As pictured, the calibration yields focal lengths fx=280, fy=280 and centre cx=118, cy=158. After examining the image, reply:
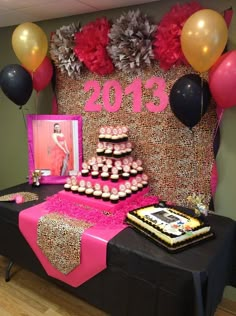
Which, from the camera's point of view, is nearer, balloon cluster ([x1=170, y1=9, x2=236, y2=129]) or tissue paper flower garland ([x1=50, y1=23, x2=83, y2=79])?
balloon cluster ([x1=170, y1=9, x2=236, y2=129])

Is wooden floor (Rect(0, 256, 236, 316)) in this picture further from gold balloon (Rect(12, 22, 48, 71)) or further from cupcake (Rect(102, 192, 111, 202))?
gold balloon (Rect(12, 22, 48, 71))

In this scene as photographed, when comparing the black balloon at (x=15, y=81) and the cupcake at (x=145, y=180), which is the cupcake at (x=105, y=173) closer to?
the cupcake at (x=145, y=180)

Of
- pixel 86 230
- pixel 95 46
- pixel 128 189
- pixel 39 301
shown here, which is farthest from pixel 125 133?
pixel 39 301

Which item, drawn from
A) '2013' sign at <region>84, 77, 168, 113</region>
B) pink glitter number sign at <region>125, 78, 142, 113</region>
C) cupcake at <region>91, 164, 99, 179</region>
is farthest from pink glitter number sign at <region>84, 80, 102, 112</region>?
cupcake at <region>91, 164, 99, 179</region>

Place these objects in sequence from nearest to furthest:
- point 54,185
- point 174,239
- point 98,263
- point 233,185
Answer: point 174,239, point 98,263, point 233,185, point 54,185

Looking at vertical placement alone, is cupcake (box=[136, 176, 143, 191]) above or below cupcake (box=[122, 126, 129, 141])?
below

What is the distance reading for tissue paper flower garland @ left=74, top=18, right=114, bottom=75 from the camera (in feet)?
6.40

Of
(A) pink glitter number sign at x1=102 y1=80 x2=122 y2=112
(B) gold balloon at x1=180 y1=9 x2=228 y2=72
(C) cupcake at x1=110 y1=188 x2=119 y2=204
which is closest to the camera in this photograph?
(B) gold balloon at x1=180 y1=9 x2=228 y2=72

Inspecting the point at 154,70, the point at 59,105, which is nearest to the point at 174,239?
the point at 154,70

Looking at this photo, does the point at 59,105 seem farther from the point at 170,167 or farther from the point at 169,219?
the point at 169,219

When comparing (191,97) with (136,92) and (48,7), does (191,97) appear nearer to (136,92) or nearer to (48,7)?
(136,92)

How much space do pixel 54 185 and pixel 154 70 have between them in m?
1.19

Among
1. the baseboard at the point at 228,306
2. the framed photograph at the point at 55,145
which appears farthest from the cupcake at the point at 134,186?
the baseboard at the point at 228,306

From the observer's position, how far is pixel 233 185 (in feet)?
5.79
